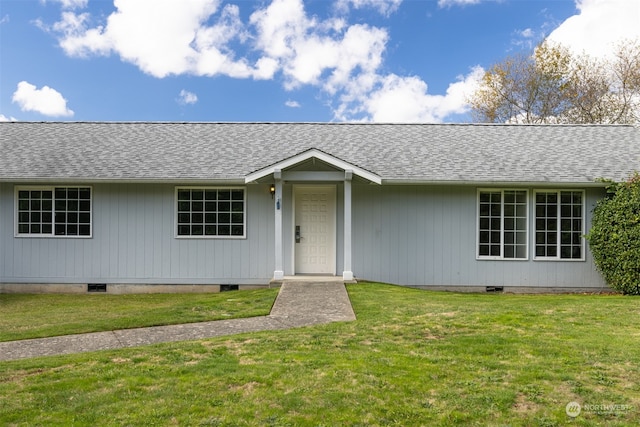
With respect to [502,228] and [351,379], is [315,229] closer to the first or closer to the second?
[502,228]

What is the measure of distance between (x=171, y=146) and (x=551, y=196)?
10102mm

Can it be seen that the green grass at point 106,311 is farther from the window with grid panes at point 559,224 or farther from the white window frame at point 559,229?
the window with grid panes at point 559,224

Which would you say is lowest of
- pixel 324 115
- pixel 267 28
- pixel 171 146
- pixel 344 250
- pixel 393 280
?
pixel 393 280

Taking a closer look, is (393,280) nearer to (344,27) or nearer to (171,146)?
(171,146)

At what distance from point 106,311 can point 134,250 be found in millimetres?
3071

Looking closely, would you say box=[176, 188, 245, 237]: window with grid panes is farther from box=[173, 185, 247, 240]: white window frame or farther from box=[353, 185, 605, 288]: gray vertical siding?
box=[353, 185, 605, 288]: gray vertical siding

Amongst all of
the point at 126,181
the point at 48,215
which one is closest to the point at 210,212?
the point at 126,181

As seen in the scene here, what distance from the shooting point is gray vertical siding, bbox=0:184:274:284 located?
11422 millimetres

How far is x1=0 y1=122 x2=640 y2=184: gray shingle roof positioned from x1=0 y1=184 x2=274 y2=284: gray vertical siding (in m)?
0.73

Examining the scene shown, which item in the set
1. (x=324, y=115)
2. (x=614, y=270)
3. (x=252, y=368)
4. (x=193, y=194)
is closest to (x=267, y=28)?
(x=324, y=115)

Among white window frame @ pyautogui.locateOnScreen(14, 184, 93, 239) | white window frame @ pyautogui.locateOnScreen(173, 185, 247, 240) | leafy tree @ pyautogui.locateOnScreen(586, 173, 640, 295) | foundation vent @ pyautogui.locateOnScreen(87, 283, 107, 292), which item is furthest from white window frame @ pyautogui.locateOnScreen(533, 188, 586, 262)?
white window frame @ pyautogui.locateOnScreen(14, 184, 93, 239)

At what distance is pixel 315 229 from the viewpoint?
38.4 ft

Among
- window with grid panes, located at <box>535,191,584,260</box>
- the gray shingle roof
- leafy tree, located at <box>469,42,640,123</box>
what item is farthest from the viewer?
leafy tree, located at <box>469,42,640,123</box>

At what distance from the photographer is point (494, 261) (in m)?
11.4
